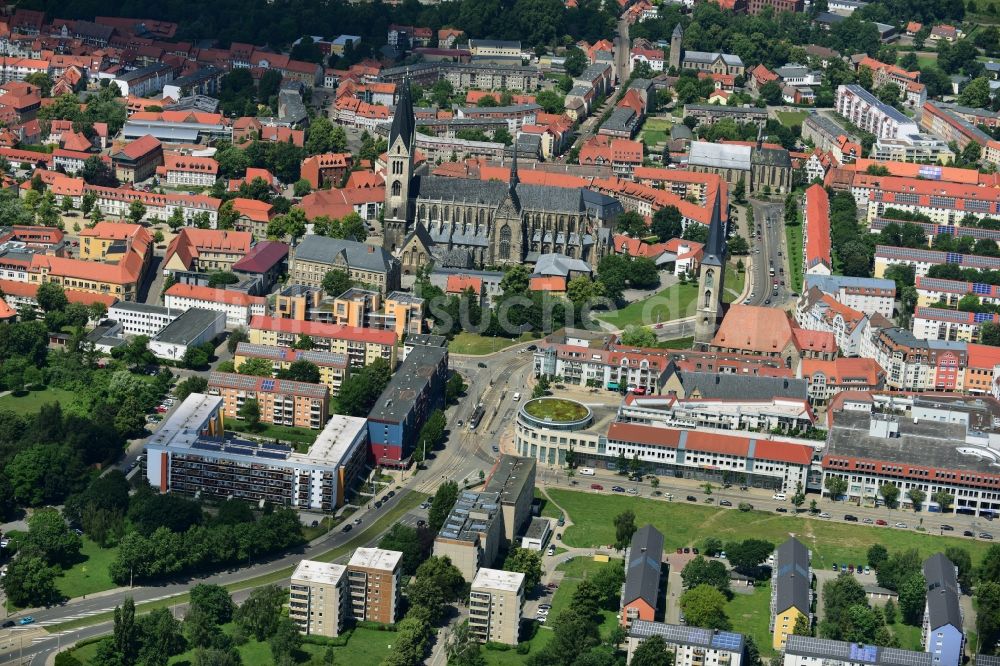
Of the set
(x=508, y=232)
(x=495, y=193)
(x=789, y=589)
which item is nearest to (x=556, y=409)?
(x=789, y=589)

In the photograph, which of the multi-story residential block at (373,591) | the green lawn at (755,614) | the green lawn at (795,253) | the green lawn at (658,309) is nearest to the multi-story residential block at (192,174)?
the green lawn at (658,309)

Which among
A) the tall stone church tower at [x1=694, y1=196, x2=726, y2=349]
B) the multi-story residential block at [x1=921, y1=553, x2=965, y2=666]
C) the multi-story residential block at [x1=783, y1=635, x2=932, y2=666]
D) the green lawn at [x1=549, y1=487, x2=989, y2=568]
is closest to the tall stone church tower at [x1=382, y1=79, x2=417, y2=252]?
the tall stone church tower at [x1=694, y1=196, x2=726, y2=349]

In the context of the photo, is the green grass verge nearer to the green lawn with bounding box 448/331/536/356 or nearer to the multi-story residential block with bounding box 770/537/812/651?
the multi-story residential block with bounding box 770/537/812/651

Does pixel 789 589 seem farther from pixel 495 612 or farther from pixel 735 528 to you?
pixel 495 612

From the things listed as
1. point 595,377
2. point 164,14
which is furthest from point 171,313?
point 164,14

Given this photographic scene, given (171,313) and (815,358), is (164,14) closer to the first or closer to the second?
(171,313)

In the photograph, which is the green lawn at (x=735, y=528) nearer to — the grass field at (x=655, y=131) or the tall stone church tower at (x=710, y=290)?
the tall stone church tower at (x=710, y=290)
